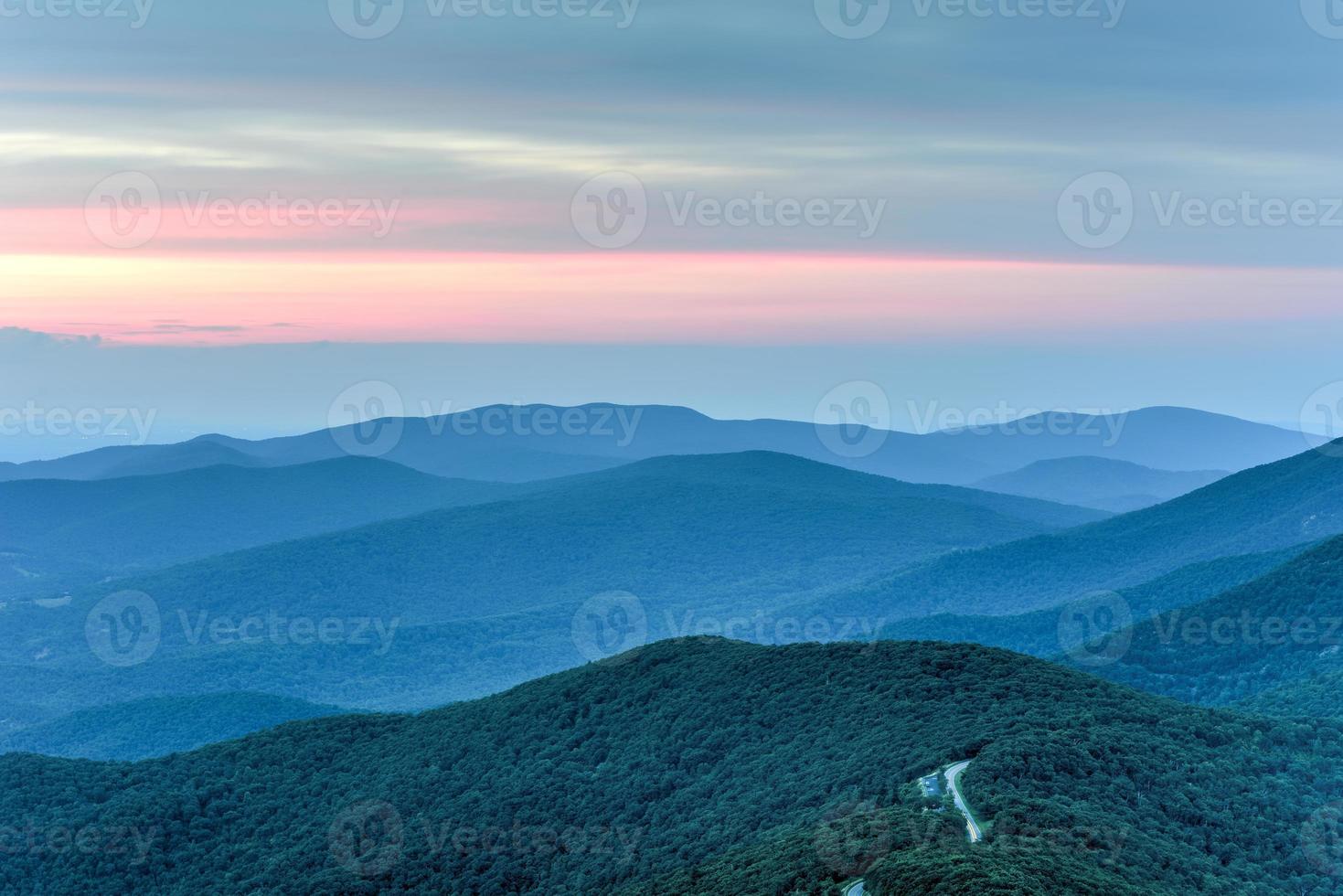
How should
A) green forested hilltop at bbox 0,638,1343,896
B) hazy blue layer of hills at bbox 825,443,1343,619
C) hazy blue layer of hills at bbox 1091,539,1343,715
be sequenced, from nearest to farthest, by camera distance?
green forested hilltop at bbox 0,638,1343,896, hazy blue layer of hills at bbox 1091,539,1343,715, hazy blue layer of hills at bbox 825,443,1343,619

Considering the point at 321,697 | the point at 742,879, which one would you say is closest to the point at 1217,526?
the point at 321,697

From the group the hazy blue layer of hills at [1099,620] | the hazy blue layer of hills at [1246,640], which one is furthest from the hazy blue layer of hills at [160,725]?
the hazy blue layer of hills at [1246,640]

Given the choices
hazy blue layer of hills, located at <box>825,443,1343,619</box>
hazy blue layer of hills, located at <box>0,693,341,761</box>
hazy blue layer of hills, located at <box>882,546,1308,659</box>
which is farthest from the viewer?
hazy blue layer of hills, located at <box>825,443,1343,619</box>

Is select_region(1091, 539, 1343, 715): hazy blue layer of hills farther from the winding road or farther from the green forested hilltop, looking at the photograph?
the winding road

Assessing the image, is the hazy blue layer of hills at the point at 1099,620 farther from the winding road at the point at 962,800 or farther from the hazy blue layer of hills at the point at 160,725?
the winding road at the point at 962,800

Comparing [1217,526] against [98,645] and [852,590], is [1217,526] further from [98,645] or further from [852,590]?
[98,645]

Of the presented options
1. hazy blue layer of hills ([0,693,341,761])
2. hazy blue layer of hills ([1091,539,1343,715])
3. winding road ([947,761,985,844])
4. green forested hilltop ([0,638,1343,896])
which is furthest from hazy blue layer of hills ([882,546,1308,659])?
winding road ([947,761,985,844])
